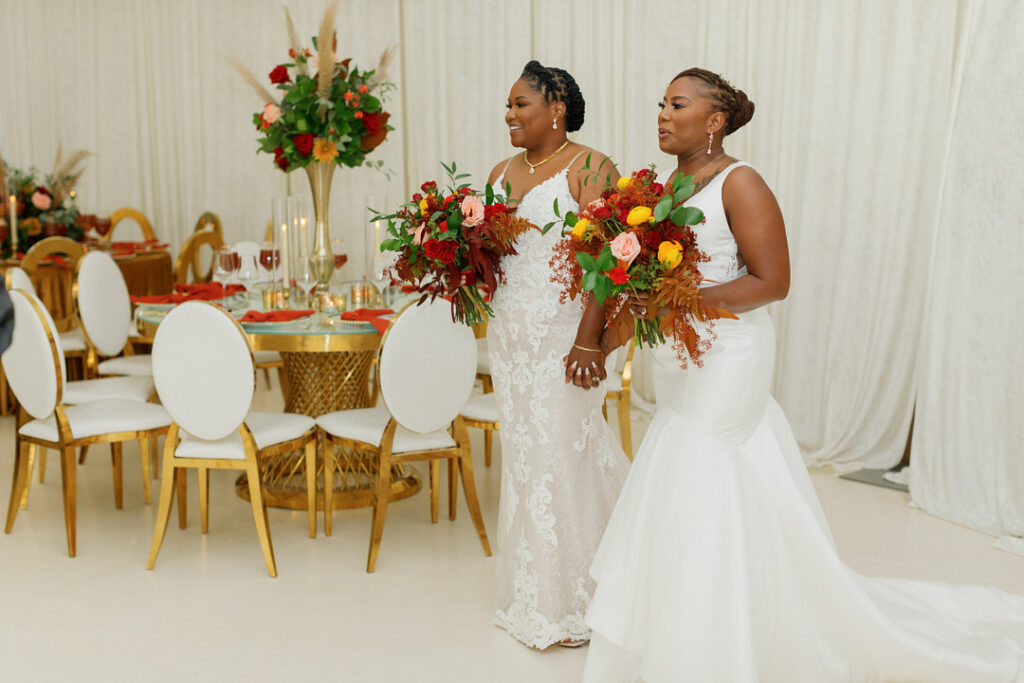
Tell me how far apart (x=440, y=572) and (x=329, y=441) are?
0.73m

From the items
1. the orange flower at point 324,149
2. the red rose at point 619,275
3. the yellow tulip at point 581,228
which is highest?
the orange flower at point 324,149

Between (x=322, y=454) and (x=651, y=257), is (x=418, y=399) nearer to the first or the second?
(x=322, y=454)

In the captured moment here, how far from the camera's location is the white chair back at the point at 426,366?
12.7 ft

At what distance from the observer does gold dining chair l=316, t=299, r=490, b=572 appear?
3.88 meters

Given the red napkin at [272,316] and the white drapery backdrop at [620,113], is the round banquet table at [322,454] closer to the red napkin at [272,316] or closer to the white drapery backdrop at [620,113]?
the red napkin at [272,316]

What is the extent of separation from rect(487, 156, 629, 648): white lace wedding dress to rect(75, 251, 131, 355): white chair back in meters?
2.73

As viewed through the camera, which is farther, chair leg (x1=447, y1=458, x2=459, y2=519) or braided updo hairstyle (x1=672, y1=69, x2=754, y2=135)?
chair leg (x1=447, y1=458, x2=459, y2=519)

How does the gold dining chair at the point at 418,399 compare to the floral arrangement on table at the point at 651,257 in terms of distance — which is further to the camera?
the gold dining chair at the point at 418,399

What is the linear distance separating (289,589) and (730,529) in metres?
1.87

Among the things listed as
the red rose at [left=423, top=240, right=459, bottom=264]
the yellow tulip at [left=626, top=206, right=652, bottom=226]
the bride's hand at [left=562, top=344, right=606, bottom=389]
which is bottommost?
the bride's hand at [left=562, top=344, right=606, bottom=389]

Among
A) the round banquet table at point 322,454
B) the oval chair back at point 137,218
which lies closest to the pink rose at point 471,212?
the round banquet table at point 322,454

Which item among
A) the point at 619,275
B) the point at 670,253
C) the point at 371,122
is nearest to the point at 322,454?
the point at 371,122

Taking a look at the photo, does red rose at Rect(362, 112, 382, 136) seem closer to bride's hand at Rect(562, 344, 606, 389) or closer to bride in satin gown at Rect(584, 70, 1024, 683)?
bride's hand at Rect(562, 344, 606, 389)

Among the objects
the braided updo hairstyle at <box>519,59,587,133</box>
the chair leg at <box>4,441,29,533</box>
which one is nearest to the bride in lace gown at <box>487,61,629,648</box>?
the braided updo hairstyle at <box>519,59,587,133</box>
